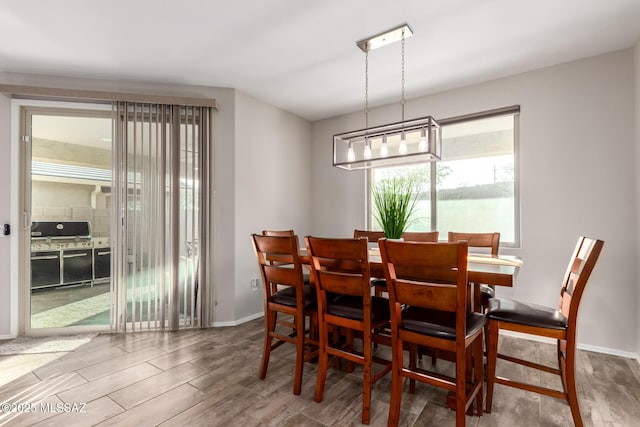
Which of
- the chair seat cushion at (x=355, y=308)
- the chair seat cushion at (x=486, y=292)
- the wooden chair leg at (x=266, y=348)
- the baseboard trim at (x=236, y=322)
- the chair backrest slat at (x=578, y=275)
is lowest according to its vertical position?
the baseboard trim at (x=236, y=322)

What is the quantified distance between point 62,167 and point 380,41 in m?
3.22

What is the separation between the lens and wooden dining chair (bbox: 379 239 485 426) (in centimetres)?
141

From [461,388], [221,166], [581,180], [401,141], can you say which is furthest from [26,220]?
[581,180]

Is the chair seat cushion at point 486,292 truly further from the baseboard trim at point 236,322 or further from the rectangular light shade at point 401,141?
the baseboard trim at point 236,322

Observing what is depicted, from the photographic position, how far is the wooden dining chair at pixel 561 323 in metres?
1.57

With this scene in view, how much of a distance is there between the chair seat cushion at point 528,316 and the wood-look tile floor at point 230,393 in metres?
0.57

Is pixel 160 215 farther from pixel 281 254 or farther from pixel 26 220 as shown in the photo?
pixel 281 254

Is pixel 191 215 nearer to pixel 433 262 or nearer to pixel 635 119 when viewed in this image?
pixel 433 262

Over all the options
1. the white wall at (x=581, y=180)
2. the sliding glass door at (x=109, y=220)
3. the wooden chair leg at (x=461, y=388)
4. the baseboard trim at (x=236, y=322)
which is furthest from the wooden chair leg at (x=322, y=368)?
the white wall at (x=581, y=180)

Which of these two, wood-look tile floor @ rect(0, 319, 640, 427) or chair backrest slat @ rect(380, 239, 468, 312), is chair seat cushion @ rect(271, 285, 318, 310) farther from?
chair backrest slat @ rect(380, 239, 468, 312)

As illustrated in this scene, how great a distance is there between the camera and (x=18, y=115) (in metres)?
2.96

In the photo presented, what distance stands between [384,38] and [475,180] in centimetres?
180

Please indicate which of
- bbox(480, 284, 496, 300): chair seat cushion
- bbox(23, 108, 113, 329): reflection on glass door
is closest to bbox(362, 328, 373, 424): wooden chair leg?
bbox(480, 284, 496, 300): chair seat cushion

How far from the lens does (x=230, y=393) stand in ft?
6.54
